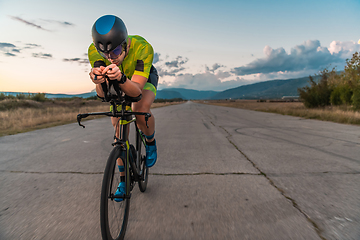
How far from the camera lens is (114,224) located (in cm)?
170

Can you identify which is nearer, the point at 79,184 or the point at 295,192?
the point at 295,192

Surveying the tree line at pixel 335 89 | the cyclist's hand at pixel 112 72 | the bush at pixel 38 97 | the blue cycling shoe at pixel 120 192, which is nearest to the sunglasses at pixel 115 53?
the cyclist's hand at pixel 112 72

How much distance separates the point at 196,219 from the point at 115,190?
0.92m

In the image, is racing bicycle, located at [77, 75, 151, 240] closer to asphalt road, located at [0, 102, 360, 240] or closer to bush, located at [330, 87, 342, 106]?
asphalt road, located at [0, 102, 360, 240]

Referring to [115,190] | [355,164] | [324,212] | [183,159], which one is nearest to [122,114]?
[115,190]

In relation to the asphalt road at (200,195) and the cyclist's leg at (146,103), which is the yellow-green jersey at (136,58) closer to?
the cyclist's leg at (146,103)

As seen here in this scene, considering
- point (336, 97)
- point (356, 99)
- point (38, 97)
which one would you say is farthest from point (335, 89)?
point (38, 97)

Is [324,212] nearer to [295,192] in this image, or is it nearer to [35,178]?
[295,192]

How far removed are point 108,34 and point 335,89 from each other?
23.7 meters

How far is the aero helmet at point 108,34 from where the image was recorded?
171 centimetres

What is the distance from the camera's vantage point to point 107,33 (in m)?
1.71

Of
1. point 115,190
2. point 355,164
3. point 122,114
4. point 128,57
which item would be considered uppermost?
point 128,57

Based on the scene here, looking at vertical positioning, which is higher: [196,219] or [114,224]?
[114,224]

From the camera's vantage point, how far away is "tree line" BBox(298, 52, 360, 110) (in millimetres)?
16009
